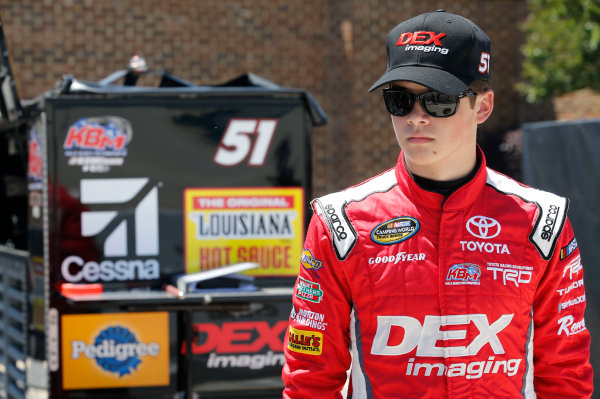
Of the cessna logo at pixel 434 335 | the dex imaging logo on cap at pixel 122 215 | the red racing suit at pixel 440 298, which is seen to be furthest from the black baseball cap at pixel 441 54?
the dex imaging logo on cap at pixel 122 215

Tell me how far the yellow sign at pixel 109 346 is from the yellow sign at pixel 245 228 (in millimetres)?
385

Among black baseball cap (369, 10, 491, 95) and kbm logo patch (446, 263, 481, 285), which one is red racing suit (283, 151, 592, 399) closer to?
kbm logo patch (446, 263, 481, 285)

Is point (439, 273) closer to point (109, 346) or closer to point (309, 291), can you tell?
point (309, 291)

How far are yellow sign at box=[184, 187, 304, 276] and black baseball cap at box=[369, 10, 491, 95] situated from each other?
7.43ft

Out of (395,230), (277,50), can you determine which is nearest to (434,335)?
(395,230)

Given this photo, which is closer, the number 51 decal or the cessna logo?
the cessna logo

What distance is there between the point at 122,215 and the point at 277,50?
10.3 meters

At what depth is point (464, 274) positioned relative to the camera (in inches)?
71.9

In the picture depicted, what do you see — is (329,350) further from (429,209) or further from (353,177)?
(353,177)

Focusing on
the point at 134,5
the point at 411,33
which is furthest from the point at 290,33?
the point at 411,33

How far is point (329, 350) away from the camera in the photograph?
1.89m

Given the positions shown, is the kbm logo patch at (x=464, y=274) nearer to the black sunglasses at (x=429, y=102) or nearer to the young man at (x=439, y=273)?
the young man at (x=439, y=273)

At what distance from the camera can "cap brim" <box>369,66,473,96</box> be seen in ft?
5.90

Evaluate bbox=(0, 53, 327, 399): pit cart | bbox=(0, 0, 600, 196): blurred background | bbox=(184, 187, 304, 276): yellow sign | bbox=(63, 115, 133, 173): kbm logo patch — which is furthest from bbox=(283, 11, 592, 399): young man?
bbox=(0, 0, 600, 196): blurred background
